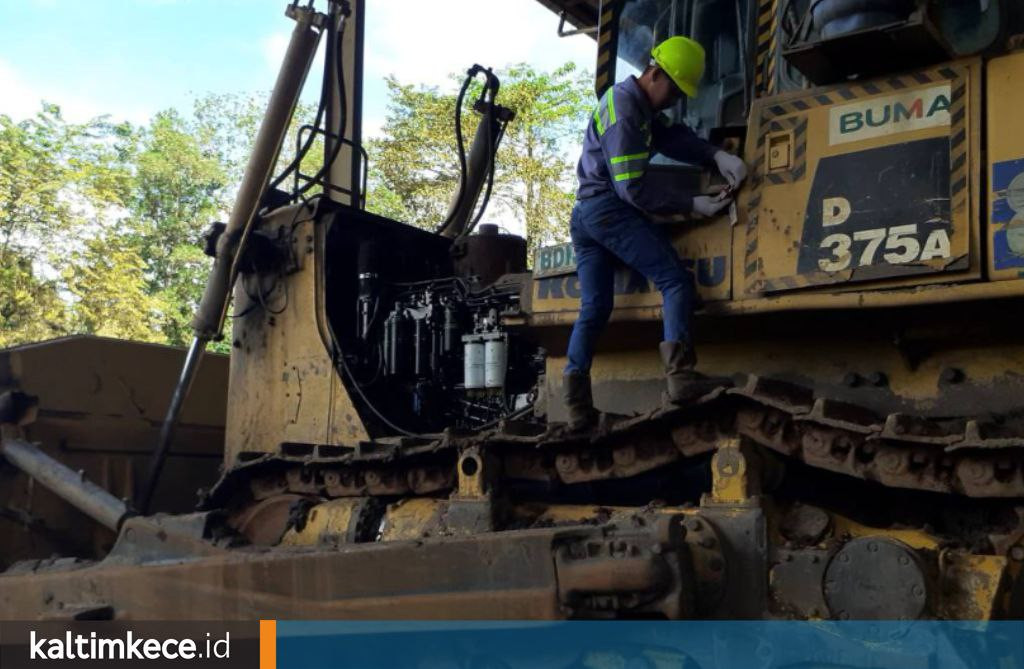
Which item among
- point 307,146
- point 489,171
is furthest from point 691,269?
point 489,171

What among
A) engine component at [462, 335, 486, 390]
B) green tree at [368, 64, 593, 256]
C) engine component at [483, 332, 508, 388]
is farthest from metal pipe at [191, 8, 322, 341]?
green tree at [368, 64, 593, 256]

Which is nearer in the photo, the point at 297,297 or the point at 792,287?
the point at 792,287

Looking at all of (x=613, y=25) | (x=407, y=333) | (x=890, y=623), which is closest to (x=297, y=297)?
(x=407, y=333)

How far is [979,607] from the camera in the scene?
3303mm

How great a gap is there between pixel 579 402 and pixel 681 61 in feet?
4.64

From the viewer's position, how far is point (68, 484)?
19.1 feet

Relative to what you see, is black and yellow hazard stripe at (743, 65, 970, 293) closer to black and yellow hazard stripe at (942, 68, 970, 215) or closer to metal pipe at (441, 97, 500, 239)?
black and yellow hazard stripe at (942, 68, 970, 215)

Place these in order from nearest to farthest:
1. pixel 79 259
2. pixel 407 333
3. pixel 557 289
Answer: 1. pixel 557 289
2. pixel 407 333
3. pixel 79 259

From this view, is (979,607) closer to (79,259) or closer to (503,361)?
(503,361)

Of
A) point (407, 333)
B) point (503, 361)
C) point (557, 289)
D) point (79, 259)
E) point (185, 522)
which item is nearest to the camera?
point (557, 289)

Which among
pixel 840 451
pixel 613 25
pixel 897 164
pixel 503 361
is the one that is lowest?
pixel 840 451

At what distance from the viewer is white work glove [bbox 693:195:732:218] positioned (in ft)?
13.5

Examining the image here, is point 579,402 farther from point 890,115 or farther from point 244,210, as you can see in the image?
point 244,210

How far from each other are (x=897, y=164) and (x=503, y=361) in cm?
247
